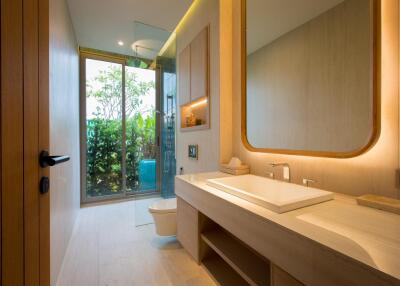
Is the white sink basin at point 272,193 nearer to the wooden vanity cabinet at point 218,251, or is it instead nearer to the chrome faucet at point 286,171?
the chrome faucet at point 286,171

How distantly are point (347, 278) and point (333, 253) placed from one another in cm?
7

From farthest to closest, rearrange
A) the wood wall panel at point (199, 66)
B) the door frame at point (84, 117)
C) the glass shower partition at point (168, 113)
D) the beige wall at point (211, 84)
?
the door frame at point (84, 117) < the glass shower partition at point (168, 113) < the wood wall panel at point (199, 66) < the beige wall at point (211, 84)

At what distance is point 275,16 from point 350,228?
1.60 m

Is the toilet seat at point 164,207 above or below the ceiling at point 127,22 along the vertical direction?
below

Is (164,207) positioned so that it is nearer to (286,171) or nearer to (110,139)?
(286,171)

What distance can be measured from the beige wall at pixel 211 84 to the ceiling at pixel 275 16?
367 mm

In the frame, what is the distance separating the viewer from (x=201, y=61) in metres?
2.27

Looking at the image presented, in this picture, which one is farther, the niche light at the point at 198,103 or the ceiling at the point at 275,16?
the niche light at the point at 198,103

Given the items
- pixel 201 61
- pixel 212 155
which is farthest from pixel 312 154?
pixel 201 61

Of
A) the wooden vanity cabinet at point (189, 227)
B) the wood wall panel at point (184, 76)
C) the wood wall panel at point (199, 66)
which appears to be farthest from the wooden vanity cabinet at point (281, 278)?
the wood wall panel at point (184, 76)

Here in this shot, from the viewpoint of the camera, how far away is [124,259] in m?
1.88

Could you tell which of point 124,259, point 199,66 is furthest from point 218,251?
point 199,66

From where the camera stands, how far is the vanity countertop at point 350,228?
0.60m

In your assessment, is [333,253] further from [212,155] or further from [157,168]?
[157,168]
